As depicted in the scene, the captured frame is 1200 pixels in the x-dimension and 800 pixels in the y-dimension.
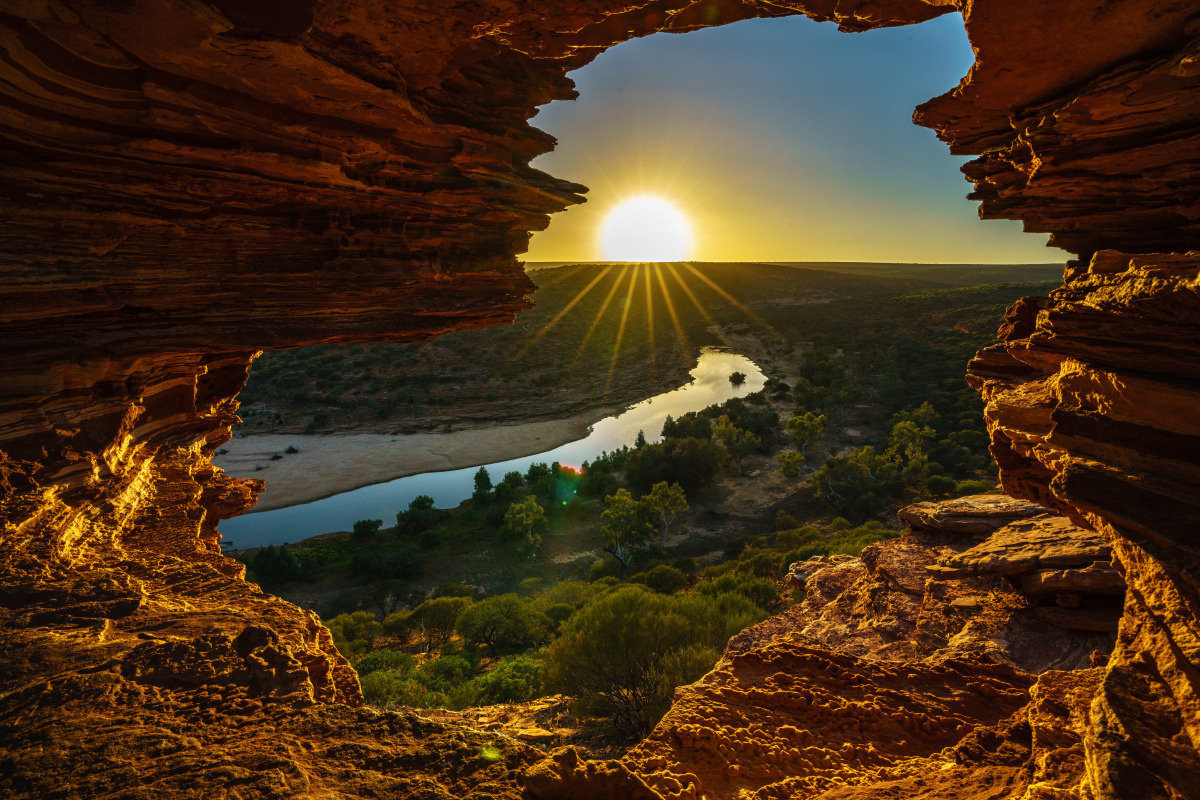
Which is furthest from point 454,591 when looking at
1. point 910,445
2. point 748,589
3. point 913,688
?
point 910,445

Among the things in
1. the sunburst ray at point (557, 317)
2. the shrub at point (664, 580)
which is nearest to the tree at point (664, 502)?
the shrub at point (664, 580)

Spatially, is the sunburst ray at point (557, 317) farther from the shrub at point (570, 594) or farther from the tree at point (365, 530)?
the shrub at point (570, 594)

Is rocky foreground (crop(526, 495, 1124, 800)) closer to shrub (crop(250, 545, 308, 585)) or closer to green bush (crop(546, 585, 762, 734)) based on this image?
green bush (crop(546, 585, 762, 734))

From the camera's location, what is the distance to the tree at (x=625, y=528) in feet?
80.2

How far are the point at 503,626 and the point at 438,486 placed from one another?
796 inches

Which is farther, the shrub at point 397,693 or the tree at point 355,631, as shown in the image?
the tree at point 355,631

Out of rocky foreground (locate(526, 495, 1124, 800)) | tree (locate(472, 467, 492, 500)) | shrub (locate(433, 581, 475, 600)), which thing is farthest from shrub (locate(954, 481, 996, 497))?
tree (locate(472, 467, 492, 500))

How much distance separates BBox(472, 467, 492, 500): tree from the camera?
1235 inches

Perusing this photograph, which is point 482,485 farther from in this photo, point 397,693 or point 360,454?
point 397,693

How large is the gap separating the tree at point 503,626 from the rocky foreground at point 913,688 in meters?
8.61

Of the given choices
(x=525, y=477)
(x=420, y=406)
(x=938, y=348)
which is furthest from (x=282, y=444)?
(x=938, y=348)

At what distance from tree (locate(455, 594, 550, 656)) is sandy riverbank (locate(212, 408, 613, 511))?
20855 mm

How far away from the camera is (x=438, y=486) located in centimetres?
3516

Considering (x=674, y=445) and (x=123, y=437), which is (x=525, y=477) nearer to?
(x=674, y=445)
